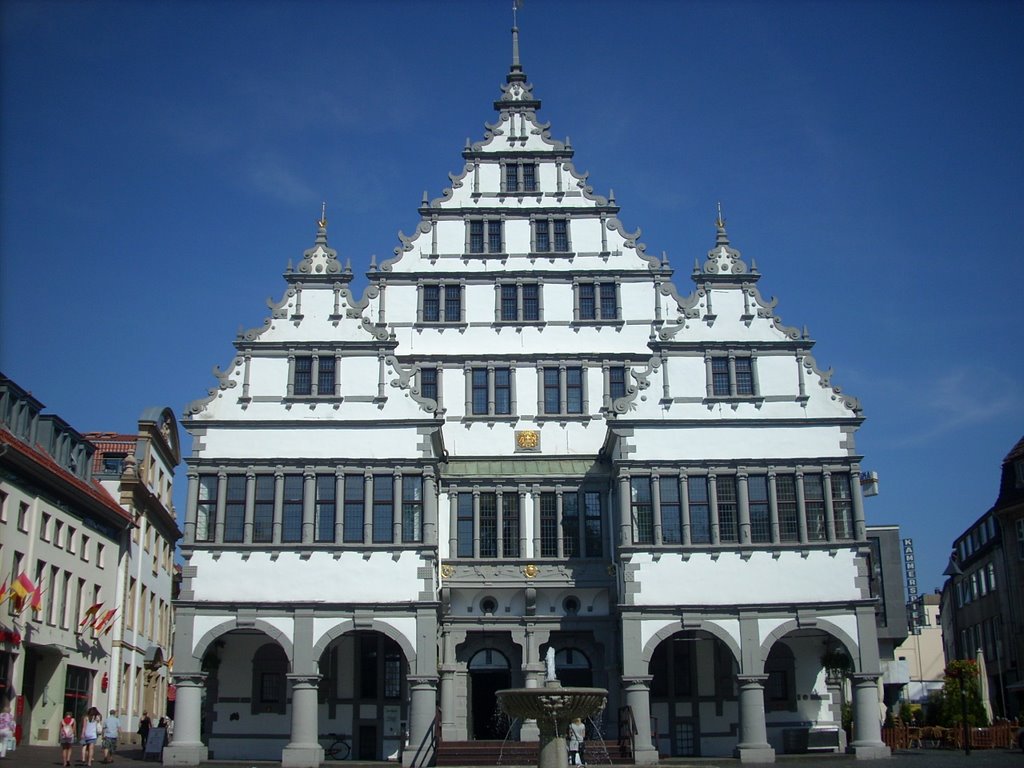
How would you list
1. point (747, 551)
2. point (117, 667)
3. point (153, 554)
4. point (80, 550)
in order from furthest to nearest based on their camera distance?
point (153, 554), point (117, 667), point (80, 550), point (747, 551)

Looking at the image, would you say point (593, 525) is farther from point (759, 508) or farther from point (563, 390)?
point (759, 508)

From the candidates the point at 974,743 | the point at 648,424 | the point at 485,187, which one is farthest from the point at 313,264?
the point at 974,743

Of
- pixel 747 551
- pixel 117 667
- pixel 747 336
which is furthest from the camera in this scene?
pixel 117 667

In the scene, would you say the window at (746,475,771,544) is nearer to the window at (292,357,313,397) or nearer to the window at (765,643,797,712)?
the window at (765,643,797,712)

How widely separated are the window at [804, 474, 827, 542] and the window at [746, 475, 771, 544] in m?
1.26

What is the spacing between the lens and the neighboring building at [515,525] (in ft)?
116

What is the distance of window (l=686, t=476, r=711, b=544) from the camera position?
36.2 m

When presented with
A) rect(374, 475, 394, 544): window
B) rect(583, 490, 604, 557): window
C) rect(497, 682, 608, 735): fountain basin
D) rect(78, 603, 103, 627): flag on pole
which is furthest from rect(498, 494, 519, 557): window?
rect(78, 603, 103, 627): flag on pole

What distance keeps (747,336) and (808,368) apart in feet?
7.40

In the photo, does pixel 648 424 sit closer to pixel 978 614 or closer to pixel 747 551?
pixel 747 551

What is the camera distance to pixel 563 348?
1604 inches

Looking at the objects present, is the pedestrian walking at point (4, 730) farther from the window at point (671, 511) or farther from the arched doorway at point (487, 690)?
the window at point (671, 511)

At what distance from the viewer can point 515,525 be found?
1511 inches

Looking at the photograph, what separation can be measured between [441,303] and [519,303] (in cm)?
278
